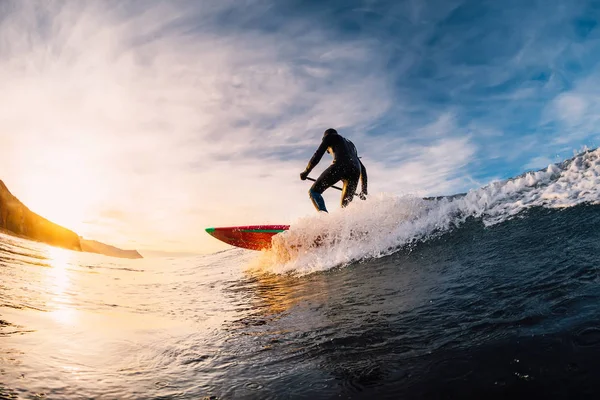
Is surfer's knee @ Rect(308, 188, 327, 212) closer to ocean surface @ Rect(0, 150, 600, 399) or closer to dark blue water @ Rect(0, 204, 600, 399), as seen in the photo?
ocean surface @ Rect(0, 150, 600, 399)

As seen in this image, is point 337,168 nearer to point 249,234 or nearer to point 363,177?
point 363,177

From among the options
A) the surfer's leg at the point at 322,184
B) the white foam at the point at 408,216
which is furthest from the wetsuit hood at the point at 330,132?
the white foam at the point at 408,216

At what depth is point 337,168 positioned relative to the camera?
26.2 ft

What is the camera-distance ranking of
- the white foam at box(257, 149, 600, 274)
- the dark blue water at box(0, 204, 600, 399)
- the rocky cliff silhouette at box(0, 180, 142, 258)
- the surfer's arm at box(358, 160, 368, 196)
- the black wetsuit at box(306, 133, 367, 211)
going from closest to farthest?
the dark blue water at box(0, 204, 600, 399)
the white foam at box(257, 149, 600, 274)
the black wetsuit at box(306, 133, 367, 211)
the surfer's arm at box(358, 160, 368, 196)
the rocky cliff silhouette at box(0, 180, 142, 258)

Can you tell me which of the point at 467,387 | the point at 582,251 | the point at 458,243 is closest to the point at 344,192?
the point at 458,243

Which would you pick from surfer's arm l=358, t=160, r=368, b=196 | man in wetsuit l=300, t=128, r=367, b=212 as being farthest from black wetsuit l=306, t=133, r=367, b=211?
surfer's arm l=358, t=160, r=368, b=196

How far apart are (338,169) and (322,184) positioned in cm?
55

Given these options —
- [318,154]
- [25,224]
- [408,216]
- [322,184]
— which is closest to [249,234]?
[322,184]

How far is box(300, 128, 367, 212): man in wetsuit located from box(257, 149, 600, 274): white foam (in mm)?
932

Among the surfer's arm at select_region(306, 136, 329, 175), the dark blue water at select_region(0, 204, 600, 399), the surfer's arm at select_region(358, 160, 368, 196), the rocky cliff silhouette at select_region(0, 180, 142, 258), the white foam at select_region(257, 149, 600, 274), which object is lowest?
the dark blue water at select_region(0, 204, 600, 399)

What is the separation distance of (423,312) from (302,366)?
1141mm

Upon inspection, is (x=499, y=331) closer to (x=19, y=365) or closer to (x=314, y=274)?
(x=19, y=365)

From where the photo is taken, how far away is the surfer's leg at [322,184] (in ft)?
26.3

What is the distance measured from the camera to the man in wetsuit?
8.01m
